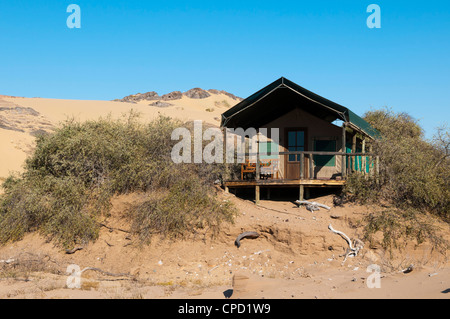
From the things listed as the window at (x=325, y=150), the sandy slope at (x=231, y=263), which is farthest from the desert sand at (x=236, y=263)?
the window at (x=325, y=150)

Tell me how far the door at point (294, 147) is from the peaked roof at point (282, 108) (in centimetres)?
85

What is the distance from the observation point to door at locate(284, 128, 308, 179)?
15477 mm

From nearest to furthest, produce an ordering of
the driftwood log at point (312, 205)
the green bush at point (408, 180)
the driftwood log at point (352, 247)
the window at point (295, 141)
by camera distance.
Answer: the driftwood log at point (352, 247)
the green bush at point (408, 180)
the driftwood log at point (312, 205)
the window at point (295, 141)

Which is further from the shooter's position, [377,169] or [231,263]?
[377,169]

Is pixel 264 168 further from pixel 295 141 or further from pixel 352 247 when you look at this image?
pixel 352 247

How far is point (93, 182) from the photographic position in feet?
45.4

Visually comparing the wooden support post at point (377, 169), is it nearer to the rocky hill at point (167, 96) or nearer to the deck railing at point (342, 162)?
the deck railing at point (342, 162)

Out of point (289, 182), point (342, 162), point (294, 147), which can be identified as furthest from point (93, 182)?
point (342, 162)

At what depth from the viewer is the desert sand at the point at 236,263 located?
332 inches

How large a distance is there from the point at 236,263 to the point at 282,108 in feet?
22.3

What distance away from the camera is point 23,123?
2841cm
